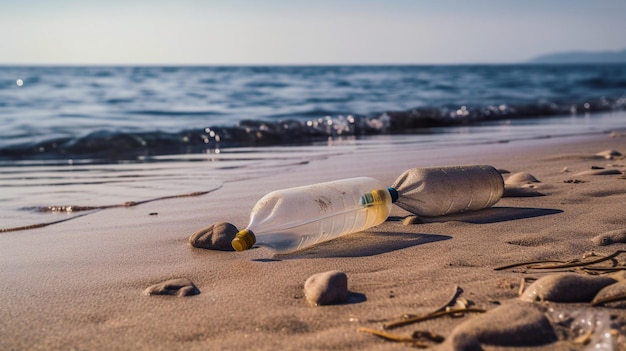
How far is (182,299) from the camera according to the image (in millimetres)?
2047

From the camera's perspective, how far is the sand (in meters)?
1.68

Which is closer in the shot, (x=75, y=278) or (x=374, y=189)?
(x=75, y=278)

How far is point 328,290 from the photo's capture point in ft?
6.25

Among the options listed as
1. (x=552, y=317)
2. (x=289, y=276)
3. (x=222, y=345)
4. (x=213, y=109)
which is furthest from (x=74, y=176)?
(x=213, y=109)

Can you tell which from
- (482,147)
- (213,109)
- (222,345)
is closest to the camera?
(222,345)

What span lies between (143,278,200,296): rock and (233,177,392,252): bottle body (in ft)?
1.18

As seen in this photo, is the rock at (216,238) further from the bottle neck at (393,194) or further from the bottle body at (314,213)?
the bottle neck at (393,194)

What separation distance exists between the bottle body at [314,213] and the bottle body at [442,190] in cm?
16

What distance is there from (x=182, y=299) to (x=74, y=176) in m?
3.70

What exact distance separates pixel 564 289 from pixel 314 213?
1.09 metres

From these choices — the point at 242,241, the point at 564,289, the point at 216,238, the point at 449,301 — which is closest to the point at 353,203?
the point at 216,238

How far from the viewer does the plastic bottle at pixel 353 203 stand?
8.47 feet

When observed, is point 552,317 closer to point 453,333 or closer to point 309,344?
point 453,333

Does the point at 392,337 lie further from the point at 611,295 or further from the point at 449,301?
the point at 611,295
